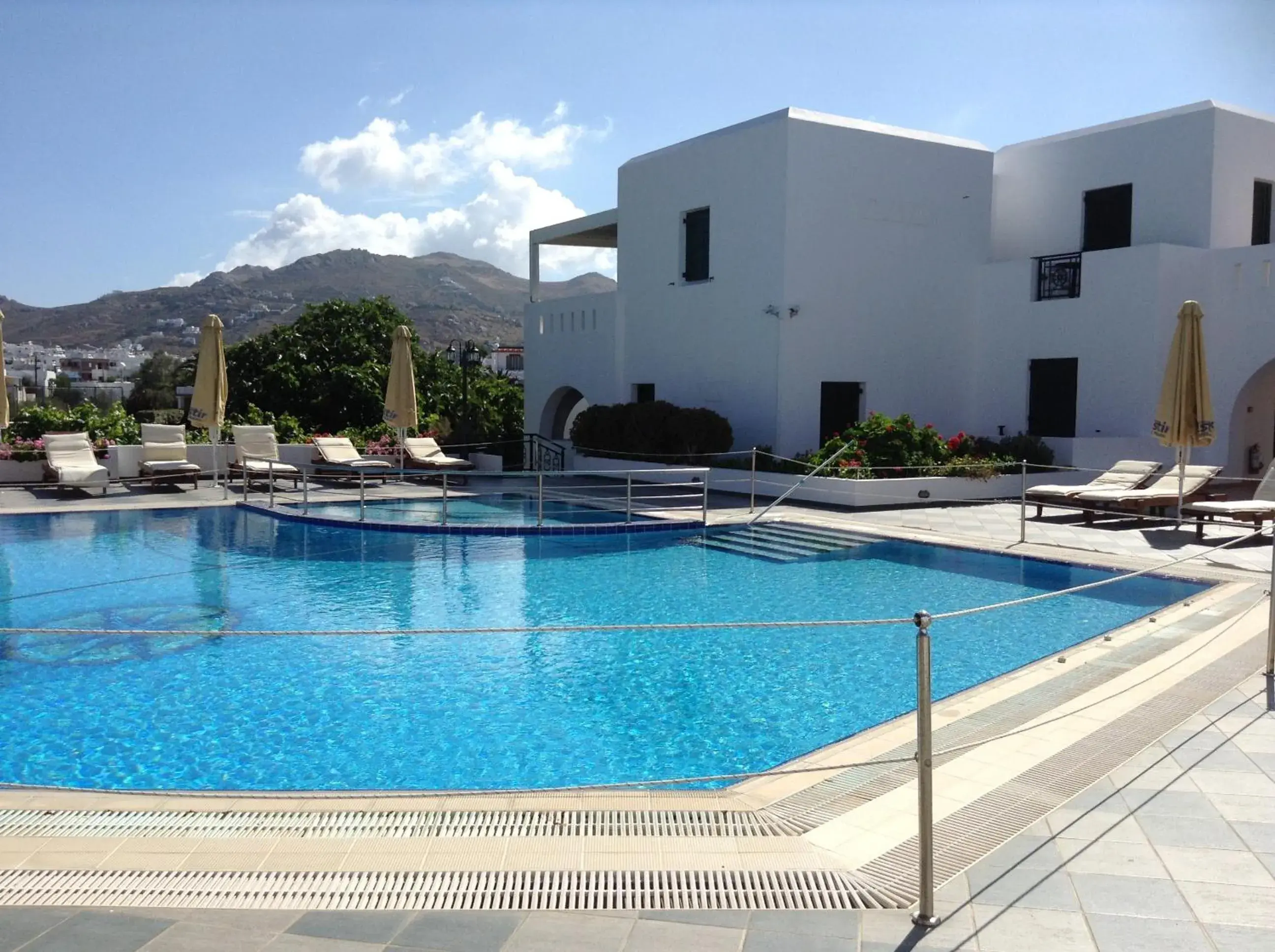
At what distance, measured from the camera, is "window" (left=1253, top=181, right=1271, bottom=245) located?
18.2 meters

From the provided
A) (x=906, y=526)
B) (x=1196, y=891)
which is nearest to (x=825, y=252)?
(x=906, y=526)

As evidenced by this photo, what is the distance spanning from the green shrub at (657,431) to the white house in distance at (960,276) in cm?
89

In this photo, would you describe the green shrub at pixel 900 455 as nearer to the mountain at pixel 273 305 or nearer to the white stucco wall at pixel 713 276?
the white stucco wall at pixel 713 276

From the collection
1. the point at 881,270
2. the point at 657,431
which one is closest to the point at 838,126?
the point at 881,270

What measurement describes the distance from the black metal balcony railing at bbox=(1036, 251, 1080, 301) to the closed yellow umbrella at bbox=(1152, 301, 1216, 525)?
5107 mm

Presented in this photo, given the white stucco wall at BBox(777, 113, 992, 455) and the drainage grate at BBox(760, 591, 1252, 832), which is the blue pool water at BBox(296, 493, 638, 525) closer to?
the white stucco wall at BBox(777, 113, 992, 455)

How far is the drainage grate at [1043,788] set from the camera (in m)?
3.62

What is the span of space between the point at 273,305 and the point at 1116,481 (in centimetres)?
10047

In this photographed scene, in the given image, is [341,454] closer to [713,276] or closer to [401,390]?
[401,390]

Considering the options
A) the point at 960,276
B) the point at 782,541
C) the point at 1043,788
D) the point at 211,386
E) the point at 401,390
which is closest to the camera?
the point at 1043,788

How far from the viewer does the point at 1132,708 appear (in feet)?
18.1

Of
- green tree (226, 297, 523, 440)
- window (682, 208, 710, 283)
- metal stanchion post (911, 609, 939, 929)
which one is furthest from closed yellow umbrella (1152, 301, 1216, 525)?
green tree (226, 297, 523, 440)

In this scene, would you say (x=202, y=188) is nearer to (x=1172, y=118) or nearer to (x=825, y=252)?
(x=825, y=252)

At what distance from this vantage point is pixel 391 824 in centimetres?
417
